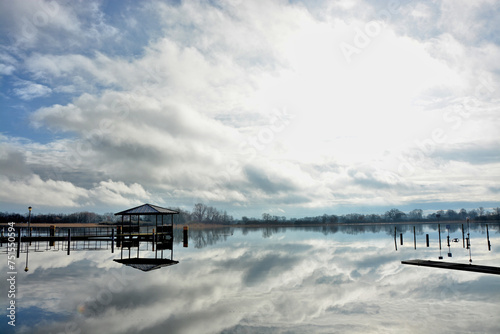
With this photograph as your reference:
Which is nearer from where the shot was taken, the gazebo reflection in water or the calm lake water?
the calm lake water

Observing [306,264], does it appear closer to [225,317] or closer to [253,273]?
[253,273]

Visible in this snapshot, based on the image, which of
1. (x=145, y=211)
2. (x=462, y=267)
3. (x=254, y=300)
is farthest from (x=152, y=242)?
(x=462, y=267)

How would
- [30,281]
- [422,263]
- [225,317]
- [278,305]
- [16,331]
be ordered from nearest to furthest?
[16,331] < [225,317] < [278,305] < [30,281] < [422,263]

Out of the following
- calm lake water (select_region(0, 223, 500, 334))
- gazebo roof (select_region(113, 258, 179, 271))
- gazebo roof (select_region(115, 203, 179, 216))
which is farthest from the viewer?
gazebo roof (select_region(115, 203, 179, 216))

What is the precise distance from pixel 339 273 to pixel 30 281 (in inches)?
792

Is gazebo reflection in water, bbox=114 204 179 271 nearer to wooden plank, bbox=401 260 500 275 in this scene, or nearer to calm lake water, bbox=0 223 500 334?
calm lake water, bbox=0 223 500 334

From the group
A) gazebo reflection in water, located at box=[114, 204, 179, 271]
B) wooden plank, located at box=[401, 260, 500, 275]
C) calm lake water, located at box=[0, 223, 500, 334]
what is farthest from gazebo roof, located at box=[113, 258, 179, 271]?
wooden plank, located at box=[401, 260, 500, 275]

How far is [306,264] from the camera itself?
3175 centimetres

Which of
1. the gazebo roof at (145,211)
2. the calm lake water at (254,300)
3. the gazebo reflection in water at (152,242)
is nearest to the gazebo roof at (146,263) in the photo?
the gazebo reflection in water at (152,242)

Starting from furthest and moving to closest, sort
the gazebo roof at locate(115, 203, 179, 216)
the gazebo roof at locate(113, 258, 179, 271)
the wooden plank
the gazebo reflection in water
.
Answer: the gazebo roof at locate(115, 203, 179, 216) → the gazebo reflection in water → the gazebo roof at locate(113, 258, 179, 271) → the wooden plank

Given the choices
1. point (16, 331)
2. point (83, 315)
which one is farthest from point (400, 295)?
point (16, 331)

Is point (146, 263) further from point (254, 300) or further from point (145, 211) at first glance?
point (254, 300)

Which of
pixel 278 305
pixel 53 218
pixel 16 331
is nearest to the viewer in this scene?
pixel 16 331

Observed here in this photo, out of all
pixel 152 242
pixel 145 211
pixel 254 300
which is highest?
pixel 145 211
